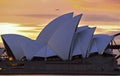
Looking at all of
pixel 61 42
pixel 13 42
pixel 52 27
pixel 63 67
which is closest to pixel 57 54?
pixel 63 67

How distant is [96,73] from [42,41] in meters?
11.6

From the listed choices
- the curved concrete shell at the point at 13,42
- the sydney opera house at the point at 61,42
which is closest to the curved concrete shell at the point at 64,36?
the sydney opera house at the point at 61,42

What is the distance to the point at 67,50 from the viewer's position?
86.8 metres

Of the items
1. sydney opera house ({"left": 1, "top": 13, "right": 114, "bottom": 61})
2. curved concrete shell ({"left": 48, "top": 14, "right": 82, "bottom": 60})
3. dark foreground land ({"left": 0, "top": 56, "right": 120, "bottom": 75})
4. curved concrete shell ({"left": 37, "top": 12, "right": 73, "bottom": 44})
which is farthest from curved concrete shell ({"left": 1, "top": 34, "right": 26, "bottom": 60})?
curved concrete shell ({"left": 48, "top": 14, "right": 82, "bottom": 60})

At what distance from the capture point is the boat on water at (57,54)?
8669 cm

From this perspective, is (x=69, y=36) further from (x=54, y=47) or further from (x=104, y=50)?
(x=104, y=50)

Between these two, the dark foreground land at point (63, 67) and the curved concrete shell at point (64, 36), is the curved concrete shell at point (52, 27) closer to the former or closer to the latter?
the curved concrete shell at point (64, 36)

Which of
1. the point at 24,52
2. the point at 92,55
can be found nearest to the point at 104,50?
the point at 92,55

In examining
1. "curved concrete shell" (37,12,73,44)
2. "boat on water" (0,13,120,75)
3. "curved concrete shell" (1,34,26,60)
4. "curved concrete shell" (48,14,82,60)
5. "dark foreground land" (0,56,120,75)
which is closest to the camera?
"curved concrete shell" (48,14,82,60)

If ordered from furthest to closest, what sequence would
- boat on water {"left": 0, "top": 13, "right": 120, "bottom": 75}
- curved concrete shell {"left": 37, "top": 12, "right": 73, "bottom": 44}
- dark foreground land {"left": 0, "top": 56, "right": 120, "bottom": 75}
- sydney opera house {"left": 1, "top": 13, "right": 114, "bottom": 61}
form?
dark foreground land {"left": 0, "top": 56, "right": 120, "bottom": 75}, boat on water {"left": 0, "top": 13, "right": 120, "bottom": 75}, sydney opera house {"left": 1, "top": 13, "right": 114, "bottom": 61}, curved concrete shell {"left": 37, "top": 12, "right": 73, "bottom": 44}

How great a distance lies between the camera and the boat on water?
284 feet

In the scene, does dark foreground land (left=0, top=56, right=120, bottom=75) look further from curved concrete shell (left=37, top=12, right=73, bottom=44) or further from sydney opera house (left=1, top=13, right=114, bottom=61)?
curved concrete shell (left=37, top=12, right=73, bottom=44)

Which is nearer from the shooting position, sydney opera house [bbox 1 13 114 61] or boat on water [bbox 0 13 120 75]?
sydney opera house [bbox 1 13 114 61]

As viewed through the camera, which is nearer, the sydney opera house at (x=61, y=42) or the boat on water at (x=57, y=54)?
the sydney opera house at (x=61, y=42)
